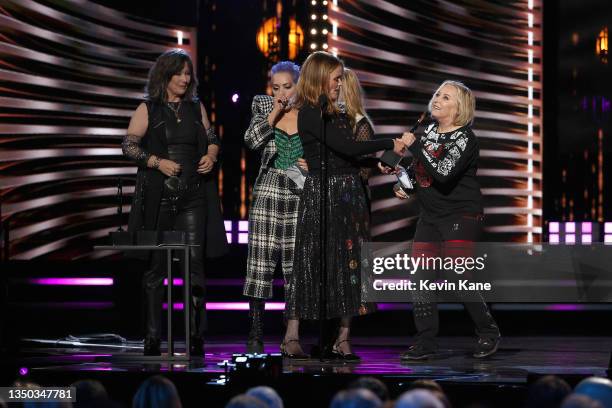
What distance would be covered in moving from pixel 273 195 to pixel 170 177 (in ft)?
1.86

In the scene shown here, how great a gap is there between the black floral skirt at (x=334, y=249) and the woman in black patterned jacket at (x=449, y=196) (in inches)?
13.0

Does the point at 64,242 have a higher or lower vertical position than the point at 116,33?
lower

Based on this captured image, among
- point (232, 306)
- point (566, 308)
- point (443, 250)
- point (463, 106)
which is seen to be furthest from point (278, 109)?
point (566, 308)

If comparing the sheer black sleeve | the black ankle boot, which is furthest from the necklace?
Result: the black ankle boot

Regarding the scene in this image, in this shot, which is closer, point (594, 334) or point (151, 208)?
point (151, 208)

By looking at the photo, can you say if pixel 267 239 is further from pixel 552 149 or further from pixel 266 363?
pixel 552 149

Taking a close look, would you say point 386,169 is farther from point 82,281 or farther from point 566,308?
point 82,281

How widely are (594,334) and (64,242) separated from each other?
414 cm

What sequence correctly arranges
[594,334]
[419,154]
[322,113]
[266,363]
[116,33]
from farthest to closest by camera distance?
[116,33] → [594,334] → [419,154] → [322,113] → [266,363]

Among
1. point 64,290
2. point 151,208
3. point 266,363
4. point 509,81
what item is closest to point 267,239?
point 151,208

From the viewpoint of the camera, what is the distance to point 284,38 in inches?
334

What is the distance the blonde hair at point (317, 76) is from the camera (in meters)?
5.11

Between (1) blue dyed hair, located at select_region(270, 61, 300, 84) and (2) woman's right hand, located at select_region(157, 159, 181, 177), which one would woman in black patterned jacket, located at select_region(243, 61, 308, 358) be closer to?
(1) blue dyed hair, located at select_region(270, 61, 300, 84)

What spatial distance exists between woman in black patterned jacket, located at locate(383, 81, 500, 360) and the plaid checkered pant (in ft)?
2.03
